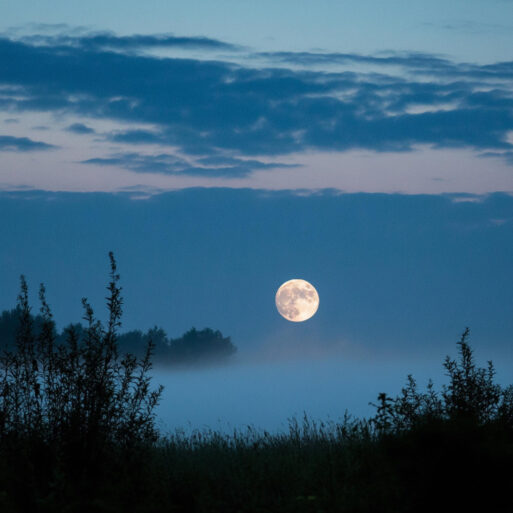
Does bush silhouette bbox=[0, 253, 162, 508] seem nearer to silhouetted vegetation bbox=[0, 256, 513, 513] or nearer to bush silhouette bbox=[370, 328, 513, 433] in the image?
silhouetted vegetation bbox=[0, 256, 513, 513]

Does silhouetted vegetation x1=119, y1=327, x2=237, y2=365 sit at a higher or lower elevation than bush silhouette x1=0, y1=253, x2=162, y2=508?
higher

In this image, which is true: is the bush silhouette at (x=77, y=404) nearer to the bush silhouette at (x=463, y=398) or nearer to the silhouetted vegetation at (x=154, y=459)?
the silhouetted vegetation at (x=154, y=459)

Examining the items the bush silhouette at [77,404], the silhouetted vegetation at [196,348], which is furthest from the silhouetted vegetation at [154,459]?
the silhouetted vegetation at [196,348]

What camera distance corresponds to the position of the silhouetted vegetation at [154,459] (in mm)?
8281

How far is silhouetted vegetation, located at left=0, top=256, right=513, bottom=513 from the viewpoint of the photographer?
27.2ft

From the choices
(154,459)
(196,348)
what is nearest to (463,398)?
(154,459)

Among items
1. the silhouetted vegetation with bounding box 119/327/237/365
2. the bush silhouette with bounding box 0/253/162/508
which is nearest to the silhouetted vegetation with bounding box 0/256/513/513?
the bush silhouette with bounding box 0/253/162/508

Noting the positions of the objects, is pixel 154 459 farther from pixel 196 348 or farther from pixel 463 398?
pixel 196 348

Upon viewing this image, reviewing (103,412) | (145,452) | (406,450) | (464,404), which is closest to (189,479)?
(145,452)

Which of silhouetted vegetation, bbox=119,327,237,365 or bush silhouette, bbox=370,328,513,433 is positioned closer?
bush silhouette, bbox=370,328,513,433

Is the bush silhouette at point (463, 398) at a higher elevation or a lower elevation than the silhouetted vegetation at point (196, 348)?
lower

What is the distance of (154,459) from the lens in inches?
412

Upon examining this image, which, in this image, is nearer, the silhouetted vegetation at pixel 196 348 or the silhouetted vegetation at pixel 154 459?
the silhouetted vegetation at pixel 154 459

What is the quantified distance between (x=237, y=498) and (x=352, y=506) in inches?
54.7
